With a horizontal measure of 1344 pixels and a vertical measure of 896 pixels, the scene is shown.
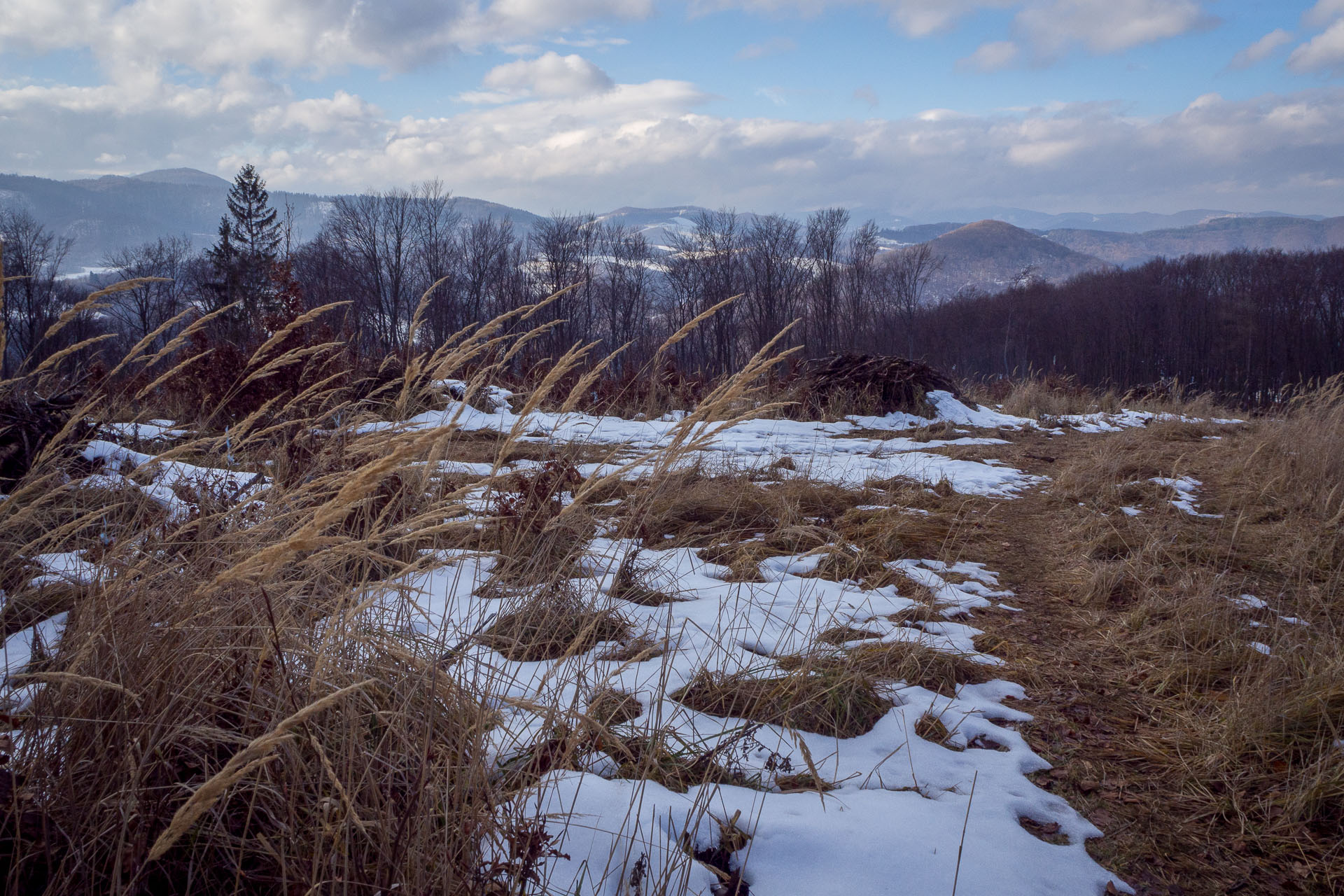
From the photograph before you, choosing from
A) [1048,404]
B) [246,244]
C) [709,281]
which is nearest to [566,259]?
[709,281]

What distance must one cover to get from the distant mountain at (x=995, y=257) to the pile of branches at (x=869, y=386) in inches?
6338

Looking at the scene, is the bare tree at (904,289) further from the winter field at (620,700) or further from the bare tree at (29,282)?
the winter field at (620,700)

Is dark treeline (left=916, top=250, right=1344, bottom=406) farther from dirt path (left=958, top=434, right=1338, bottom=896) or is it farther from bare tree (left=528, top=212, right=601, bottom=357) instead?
dirt path (left=958, top=434, right=1338, bottom=896)

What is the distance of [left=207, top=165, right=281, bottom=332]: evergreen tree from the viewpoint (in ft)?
115

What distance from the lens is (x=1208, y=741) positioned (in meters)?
1.77

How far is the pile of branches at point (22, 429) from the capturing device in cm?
325

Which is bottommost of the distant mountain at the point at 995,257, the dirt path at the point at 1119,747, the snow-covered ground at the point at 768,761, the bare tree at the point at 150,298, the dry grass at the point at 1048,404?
the dirt path at the point at 1119,747

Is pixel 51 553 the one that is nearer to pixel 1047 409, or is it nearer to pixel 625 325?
pixel 1047 409

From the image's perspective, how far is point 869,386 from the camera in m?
9.73

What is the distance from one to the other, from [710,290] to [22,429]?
40280 mm

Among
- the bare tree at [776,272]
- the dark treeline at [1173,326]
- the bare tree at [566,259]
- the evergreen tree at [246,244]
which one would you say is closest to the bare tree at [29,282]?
the evergreen tree at [246,244]

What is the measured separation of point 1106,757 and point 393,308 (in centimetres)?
4711

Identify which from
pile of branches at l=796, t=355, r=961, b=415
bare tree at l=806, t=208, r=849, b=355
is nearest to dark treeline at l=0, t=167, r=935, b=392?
bare tree at l=806, t=208, r=849, b=355

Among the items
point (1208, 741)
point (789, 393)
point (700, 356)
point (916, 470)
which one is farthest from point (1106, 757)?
point (700, 356)
